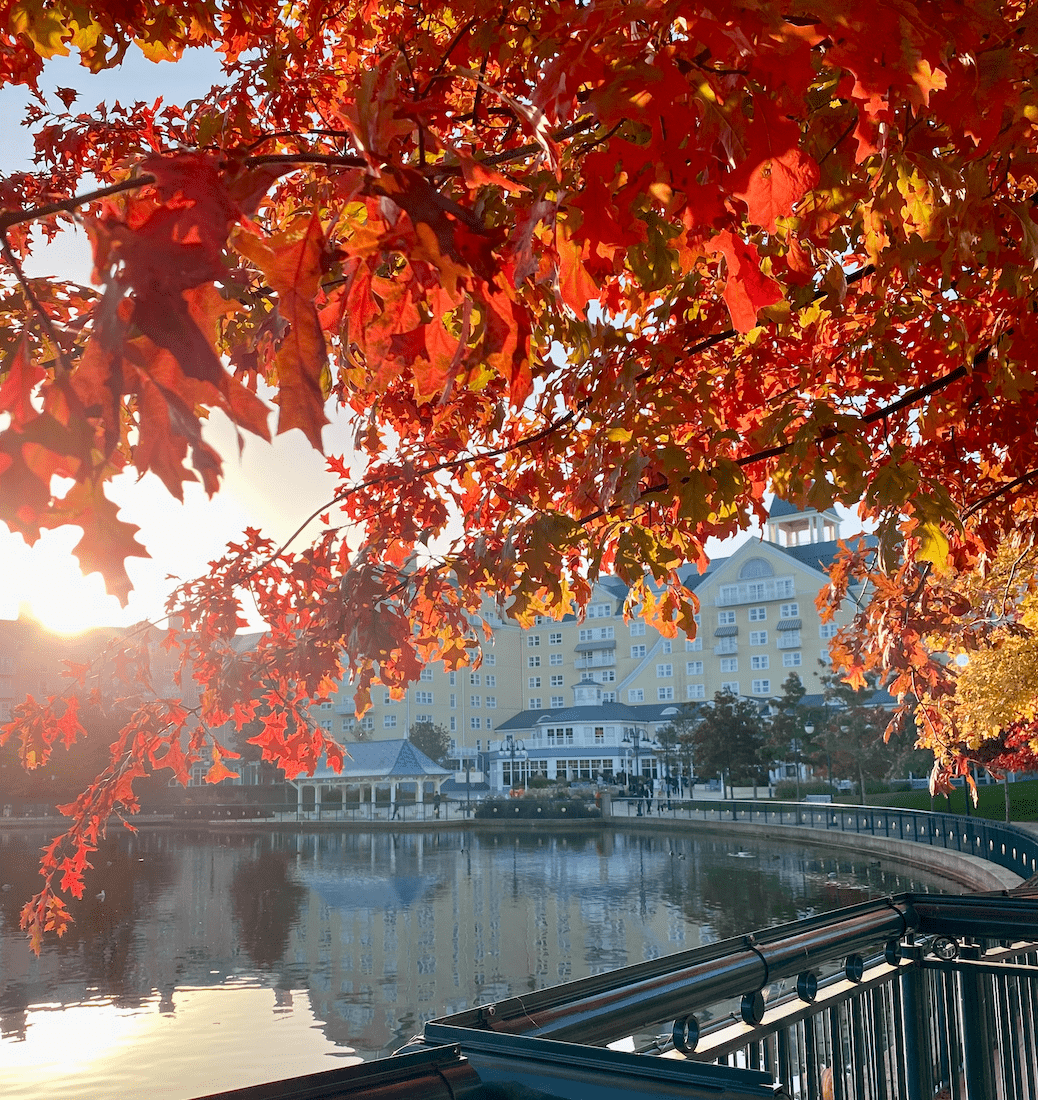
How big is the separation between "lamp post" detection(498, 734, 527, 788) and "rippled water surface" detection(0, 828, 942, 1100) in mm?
28408

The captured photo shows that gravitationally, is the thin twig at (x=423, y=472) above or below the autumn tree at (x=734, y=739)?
above

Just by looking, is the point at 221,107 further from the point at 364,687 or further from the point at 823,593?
the point at 823,593

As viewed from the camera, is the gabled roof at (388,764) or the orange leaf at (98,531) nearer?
the orange leaf at (98,531)

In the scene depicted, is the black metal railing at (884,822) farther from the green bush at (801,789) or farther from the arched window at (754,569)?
the arched window at (754,569)

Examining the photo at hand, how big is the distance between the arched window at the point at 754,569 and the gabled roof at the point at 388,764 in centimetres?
2620

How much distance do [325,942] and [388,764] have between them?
39.3m

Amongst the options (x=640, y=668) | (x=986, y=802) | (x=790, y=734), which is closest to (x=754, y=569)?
(x=640, y=668)

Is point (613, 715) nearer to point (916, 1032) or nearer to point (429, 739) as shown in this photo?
point (429, 739)

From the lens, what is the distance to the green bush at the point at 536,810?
55094 mm

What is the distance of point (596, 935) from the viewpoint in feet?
82.4

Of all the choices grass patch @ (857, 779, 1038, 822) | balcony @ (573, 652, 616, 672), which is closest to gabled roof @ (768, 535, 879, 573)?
balcony @ (573, 652, 616, 672)

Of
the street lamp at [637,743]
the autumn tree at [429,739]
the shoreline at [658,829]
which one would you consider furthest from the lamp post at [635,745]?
the autumn tree at [429,739]

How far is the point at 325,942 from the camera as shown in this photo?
→ 85.3 ft

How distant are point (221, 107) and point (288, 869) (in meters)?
40.7
